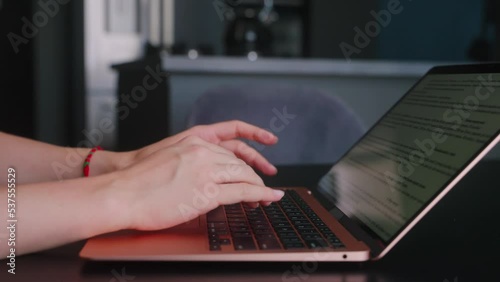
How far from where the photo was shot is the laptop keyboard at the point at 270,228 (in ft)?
→ 1.88

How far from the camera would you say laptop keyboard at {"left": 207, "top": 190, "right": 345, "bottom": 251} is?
574mm

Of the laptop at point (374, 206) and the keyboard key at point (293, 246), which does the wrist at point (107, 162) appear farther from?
the keyboard key at point (293, 246)

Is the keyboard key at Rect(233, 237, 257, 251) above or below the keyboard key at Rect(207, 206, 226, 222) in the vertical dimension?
above

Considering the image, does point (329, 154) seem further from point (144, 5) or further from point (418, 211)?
point (144, 5)

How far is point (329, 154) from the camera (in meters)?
1.53

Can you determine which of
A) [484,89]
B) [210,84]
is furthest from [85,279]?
[210,84]

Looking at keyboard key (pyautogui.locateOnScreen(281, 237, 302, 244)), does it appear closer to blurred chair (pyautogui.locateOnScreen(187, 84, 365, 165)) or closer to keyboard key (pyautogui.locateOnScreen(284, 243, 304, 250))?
keyboard key (pyautogui.locateOnScreen(284, 243, 304, 250))

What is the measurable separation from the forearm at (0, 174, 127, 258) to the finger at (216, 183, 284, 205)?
0.11 meters

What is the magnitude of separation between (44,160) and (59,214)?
0.34 metres

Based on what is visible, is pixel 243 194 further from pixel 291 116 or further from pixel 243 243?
pixel 291 116

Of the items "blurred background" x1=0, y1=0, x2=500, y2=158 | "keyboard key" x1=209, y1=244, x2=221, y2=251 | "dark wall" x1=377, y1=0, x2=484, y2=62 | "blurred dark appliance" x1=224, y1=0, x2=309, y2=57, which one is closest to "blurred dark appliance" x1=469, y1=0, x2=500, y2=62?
"blurred background" x1=0, y1=0, x2=500, y2=158

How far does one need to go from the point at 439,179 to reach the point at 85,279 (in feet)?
1.15

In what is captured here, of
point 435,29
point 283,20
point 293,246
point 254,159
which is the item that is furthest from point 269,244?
point 283,20

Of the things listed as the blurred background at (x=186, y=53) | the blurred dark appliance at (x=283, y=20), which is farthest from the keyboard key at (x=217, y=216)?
the blurred dark appliance at (x=283, y=20)
